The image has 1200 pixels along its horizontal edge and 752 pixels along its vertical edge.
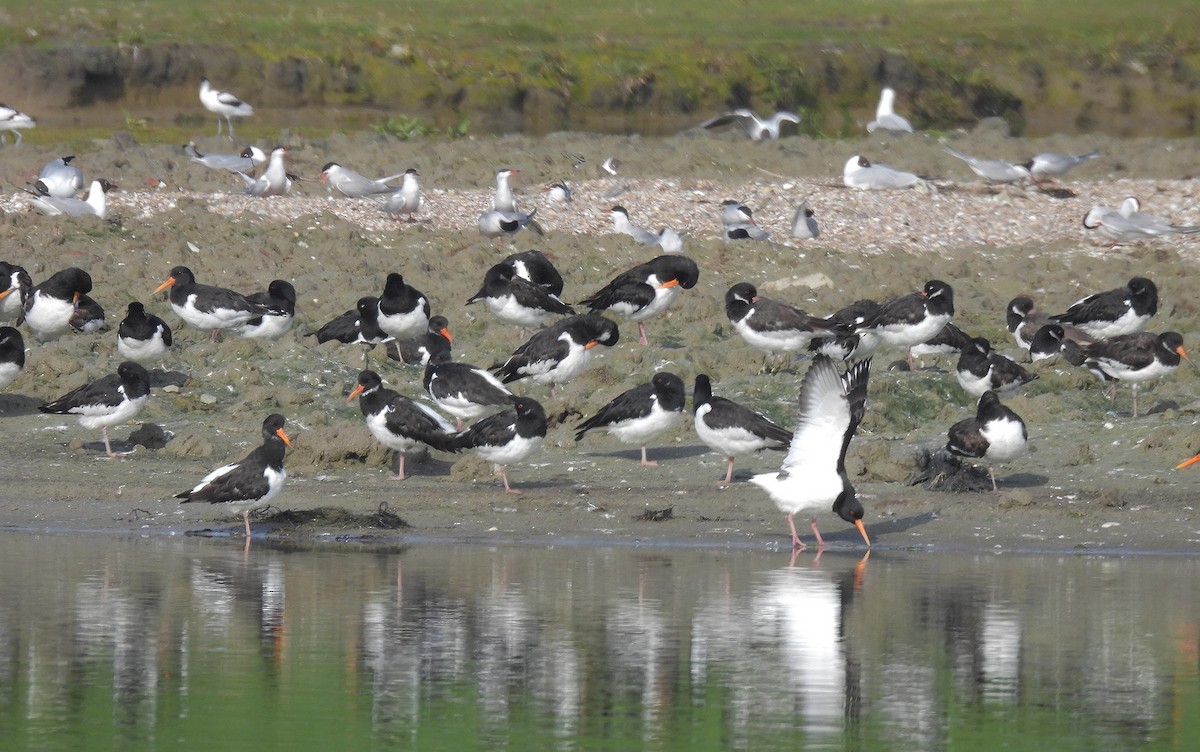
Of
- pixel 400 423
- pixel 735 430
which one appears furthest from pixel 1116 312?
pixel 400 423

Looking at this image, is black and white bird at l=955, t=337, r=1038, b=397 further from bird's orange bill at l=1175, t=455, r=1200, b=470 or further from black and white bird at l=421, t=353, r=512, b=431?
black and white bird at l=421, t=353, r=512, b=431

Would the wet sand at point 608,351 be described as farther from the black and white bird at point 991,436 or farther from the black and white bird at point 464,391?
the black and white bird at point 464,391

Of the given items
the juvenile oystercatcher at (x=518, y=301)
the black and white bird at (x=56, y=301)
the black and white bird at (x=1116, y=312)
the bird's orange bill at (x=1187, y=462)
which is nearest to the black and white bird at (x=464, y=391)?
the juvenile oystercatcher at (x=518, y=301)

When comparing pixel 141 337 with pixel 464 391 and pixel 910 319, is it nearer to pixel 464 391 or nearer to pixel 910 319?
pixel 464 391

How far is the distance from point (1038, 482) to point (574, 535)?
3.87m

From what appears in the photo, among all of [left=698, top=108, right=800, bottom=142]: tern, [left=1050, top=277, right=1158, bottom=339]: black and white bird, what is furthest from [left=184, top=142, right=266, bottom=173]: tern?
[left=1050, top=277, right=1158, bottom=339]: black and white bird

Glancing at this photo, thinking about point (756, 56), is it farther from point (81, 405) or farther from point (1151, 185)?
point (81, 405)

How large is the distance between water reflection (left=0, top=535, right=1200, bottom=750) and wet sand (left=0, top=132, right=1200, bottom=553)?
3.66 ft

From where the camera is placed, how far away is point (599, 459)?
15.4 meters

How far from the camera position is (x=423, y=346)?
1716cm

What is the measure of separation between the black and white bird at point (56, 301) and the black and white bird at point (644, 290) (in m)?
4.90

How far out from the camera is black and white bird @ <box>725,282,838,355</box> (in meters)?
16.8

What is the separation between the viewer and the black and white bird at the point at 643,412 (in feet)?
48.0

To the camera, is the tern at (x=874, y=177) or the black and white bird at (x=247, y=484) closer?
the black and white bird at (x=247, y=484)
